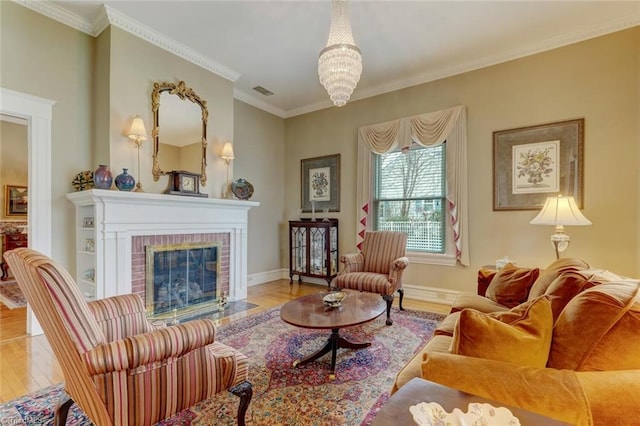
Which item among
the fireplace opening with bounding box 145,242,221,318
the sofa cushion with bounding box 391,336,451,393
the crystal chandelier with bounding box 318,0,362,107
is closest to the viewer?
the sofa cushion with bounding box 391,336,451,393

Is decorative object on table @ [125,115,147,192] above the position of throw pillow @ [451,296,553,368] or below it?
above

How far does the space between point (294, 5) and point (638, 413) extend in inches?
140

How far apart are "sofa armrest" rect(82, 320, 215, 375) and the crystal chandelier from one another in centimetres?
207

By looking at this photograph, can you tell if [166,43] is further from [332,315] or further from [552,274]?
[552,274]

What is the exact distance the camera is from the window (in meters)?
4.25

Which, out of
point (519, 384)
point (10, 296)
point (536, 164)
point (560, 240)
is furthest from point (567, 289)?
point (10, 296)

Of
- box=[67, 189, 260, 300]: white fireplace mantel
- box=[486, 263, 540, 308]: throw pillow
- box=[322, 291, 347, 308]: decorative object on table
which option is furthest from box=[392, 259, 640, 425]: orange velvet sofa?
box=[67, 189, 260, 300]: white fireplace mantel

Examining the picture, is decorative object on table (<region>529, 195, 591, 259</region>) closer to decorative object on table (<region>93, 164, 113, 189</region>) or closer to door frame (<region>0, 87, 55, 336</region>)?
decorative object on table (<region>93, 164, 113, 189</region>)

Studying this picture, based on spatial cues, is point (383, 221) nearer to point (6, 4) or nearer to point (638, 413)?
point (638, 413)

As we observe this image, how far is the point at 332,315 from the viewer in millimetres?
2279

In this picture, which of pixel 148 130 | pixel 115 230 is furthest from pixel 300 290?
pixel 148 130

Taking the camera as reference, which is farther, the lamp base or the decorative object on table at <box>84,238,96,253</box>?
the decorative object on table at <box>84,238,96,253</box>

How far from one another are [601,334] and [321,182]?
4.51 meters

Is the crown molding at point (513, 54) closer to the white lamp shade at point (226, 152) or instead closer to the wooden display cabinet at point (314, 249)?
the white lamp shade at point (226, 152)
